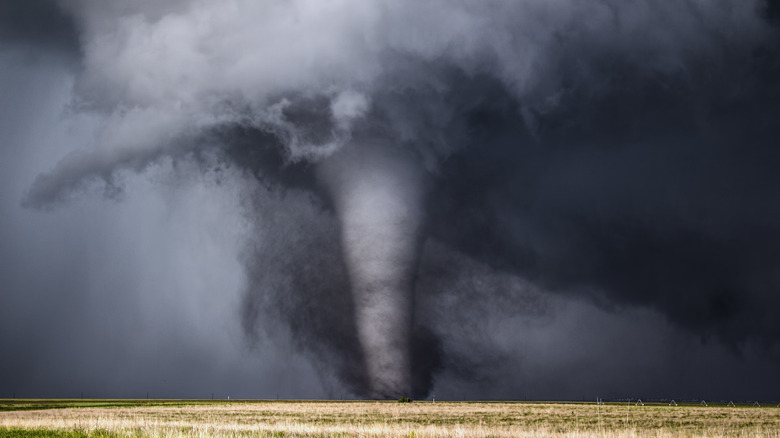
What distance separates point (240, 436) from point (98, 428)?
66.9 ft

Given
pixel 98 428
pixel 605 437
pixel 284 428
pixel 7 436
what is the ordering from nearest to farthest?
1. pixel 605 437
2. pixel 7 436
3. pixel 284 428
4. pixel 98 428

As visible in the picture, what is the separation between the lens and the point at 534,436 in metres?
38.9

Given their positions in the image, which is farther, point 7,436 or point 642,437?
point 7,436

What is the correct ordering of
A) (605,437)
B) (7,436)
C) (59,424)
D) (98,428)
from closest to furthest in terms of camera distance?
(605,437) → (7,436) → (98,428) → (59,424)

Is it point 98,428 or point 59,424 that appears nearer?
point 98,428

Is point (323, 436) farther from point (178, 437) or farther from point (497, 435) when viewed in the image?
point (497, 435)

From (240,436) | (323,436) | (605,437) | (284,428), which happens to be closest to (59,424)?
(284,428)

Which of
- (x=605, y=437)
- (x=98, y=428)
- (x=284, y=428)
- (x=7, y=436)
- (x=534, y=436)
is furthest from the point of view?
(x=98, y=428)

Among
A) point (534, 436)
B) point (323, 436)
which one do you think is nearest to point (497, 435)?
point (534, 436)

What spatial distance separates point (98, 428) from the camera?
50.1 meters

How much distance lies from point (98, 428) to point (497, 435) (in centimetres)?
3422

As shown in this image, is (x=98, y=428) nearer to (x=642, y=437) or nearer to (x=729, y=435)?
(x=642, y=437)

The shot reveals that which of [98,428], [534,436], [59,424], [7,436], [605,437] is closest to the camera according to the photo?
[605,437]

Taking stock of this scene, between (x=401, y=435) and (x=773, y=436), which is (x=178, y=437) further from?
(x=773, y=436)
